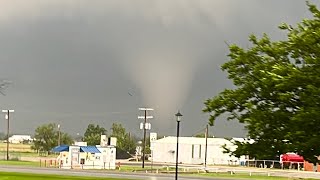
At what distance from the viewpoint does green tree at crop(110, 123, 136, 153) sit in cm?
15200

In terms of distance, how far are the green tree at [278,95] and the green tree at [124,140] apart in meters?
130

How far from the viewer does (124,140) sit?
153m

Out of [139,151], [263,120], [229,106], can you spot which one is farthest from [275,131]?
[139,151]

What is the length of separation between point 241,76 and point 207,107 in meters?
1.64

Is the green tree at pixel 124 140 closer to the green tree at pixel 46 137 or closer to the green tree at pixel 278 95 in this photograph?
A: the green tree at pixel 46 137

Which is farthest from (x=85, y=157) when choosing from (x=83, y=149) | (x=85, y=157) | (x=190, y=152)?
(x=190, y=152)

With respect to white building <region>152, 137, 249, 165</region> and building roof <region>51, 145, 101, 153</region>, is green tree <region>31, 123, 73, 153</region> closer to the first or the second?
white building <region>152, 137, 249, 165</region>

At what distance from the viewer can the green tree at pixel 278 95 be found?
16922mm

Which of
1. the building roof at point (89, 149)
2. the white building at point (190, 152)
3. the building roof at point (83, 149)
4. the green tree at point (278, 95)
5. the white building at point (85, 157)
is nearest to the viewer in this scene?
the green tree at point (278, 95)

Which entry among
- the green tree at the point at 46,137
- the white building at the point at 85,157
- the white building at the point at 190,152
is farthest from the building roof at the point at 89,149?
the green tree at the point at 46,137

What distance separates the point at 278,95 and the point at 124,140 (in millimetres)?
136792

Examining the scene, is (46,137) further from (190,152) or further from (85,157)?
(85,157)

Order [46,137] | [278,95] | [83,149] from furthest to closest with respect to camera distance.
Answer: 1. [46,137]
2. [83,149]
3. [278,95]

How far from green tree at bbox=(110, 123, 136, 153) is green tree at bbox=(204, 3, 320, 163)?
129627mm
